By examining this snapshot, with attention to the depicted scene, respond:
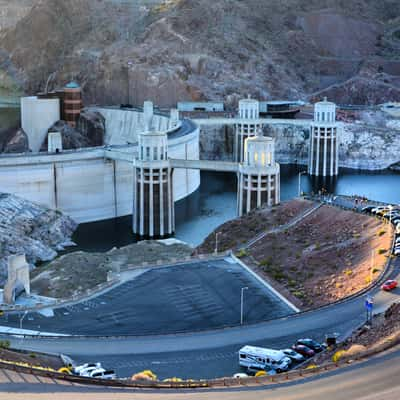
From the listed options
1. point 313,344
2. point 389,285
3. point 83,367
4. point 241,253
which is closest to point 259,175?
point 241,253

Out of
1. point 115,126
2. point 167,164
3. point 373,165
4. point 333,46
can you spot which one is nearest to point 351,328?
point 167,164

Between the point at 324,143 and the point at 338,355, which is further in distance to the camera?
the point at 324,143

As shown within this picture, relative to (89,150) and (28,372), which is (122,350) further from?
(89,150)

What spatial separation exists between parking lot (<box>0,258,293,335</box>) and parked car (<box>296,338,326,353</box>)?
5049mm

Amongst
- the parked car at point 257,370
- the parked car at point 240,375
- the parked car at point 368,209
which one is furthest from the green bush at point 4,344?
the parked car at point 368,209

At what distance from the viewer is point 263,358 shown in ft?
109

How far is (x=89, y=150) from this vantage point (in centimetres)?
9156

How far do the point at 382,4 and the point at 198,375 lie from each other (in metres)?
160

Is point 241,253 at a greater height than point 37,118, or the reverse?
point 37,118

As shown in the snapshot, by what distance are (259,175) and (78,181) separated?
21351mm

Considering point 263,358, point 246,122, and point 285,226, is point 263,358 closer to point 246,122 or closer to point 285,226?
point 285,226

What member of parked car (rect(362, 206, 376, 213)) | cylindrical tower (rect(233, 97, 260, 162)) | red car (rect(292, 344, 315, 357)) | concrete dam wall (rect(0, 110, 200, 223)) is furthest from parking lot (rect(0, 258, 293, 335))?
cylindrical tower (rect(233, 97, 260, 162))

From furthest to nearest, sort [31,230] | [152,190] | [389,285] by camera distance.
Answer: [152,190] < [31,230] < [389,285]

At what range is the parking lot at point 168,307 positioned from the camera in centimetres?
3959
